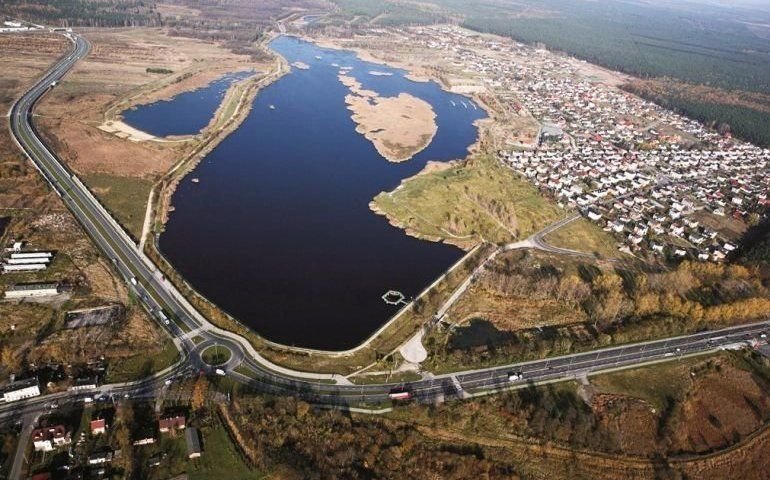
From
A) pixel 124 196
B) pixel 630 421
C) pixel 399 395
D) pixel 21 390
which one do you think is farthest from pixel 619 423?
pixel 124 196

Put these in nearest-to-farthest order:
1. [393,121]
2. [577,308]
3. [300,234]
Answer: [577,308], [300,234], [393,121]

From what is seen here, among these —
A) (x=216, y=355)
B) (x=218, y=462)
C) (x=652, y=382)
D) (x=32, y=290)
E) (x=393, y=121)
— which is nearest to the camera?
(x=218, y=462)

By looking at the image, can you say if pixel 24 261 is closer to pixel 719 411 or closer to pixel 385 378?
pixel 385 378

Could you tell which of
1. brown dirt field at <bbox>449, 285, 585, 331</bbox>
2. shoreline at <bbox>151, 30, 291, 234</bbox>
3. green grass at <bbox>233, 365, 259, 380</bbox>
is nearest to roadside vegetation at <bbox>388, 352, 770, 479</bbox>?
brown dirt field at <bbox>449, 285, 585, 331</bbox>

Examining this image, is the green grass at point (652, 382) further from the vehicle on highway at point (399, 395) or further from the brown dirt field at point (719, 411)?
the vehicle on highway at point (399, 395)

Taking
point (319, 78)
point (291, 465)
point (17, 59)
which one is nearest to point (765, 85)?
point (319, 78)

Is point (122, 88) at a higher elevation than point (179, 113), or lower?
higher

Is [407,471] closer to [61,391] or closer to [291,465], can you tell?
[291,465]

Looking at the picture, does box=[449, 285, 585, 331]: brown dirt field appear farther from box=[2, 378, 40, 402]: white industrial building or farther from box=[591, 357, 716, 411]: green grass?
box=[2, 378, 40, 402]: white industrial building
